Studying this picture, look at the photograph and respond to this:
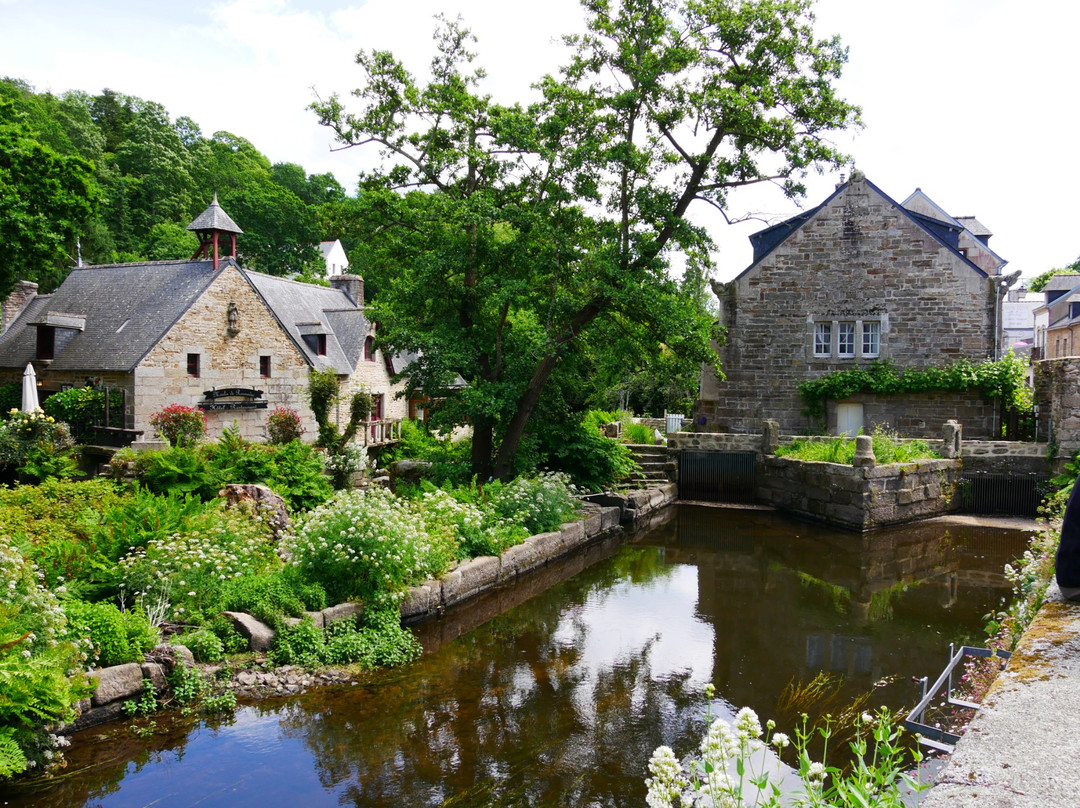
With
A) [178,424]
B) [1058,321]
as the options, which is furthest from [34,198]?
[1058,321]

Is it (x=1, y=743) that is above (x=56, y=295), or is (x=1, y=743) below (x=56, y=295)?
below

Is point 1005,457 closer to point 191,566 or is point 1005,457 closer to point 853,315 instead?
point 853,315

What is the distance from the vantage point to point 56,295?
21562 millimetres

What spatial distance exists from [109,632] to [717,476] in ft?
50.7

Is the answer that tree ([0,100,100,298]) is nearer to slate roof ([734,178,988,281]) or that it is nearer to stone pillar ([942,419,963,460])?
slate roof ([734,178,988,281])

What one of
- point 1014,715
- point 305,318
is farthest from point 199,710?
point 305,318

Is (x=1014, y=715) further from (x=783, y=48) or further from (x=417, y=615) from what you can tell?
(x=783, y=48)

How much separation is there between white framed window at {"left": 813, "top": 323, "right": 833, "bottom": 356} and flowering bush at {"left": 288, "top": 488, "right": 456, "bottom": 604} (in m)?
15.9

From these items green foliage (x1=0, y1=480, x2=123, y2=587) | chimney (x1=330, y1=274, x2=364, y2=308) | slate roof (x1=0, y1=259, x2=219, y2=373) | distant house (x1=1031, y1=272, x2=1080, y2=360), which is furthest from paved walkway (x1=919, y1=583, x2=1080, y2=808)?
distant house (x1=1031, y1=272, x2=1080, y2=360)

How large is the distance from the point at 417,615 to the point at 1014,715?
7.91 m

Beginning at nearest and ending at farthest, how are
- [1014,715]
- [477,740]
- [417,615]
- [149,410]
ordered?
[1014,715], [477,740], [417,615], [149,410]

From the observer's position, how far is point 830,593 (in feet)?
37.2

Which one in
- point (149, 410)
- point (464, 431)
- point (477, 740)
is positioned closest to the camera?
point (477, 740)

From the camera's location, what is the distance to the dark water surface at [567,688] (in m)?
5.67
